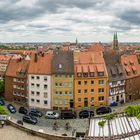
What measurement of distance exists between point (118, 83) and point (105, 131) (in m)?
44.1

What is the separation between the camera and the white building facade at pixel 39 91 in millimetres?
77188

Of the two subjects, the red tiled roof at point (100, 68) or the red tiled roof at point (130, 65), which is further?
the red tiled roof at point (130, 65)

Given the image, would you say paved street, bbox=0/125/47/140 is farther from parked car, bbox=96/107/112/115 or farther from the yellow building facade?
the yellow building facade

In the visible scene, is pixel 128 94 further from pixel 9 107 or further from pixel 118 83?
pixel 9 107

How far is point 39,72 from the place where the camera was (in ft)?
257

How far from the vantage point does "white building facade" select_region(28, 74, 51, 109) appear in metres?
77.2

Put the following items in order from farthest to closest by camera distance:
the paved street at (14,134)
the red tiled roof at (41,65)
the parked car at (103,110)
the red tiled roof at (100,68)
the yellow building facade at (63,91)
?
1. the red tiled roof at (41,65)
2. the red tiled roof at (100,68)
3. the yellow building facade at (63,91)
4. the parked car at (103,110)
5. the paved street at (14,134)

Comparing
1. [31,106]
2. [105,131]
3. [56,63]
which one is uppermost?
[56,63]

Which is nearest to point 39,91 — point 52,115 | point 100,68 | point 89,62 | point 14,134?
point 52,115

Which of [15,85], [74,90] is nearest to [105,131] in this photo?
[74,90]

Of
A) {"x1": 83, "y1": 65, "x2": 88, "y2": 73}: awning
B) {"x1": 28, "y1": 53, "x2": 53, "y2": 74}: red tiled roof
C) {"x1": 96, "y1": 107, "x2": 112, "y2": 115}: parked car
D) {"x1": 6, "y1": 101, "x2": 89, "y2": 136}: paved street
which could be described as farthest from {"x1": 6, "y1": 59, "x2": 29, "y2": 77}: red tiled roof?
{"x1": 96, "y1": 107, "x2": 112, "y2": 115}: parked car

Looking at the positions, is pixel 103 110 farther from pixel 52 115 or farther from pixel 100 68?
pixel 100 68

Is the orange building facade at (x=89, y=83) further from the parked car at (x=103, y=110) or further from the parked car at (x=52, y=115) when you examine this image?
the parked car at (x=52, y=115)

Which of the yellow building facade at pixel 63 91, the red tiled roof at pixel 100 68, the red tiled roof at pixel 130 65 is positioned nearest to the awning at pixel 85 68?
the red tiled roof at pixel 100 68
